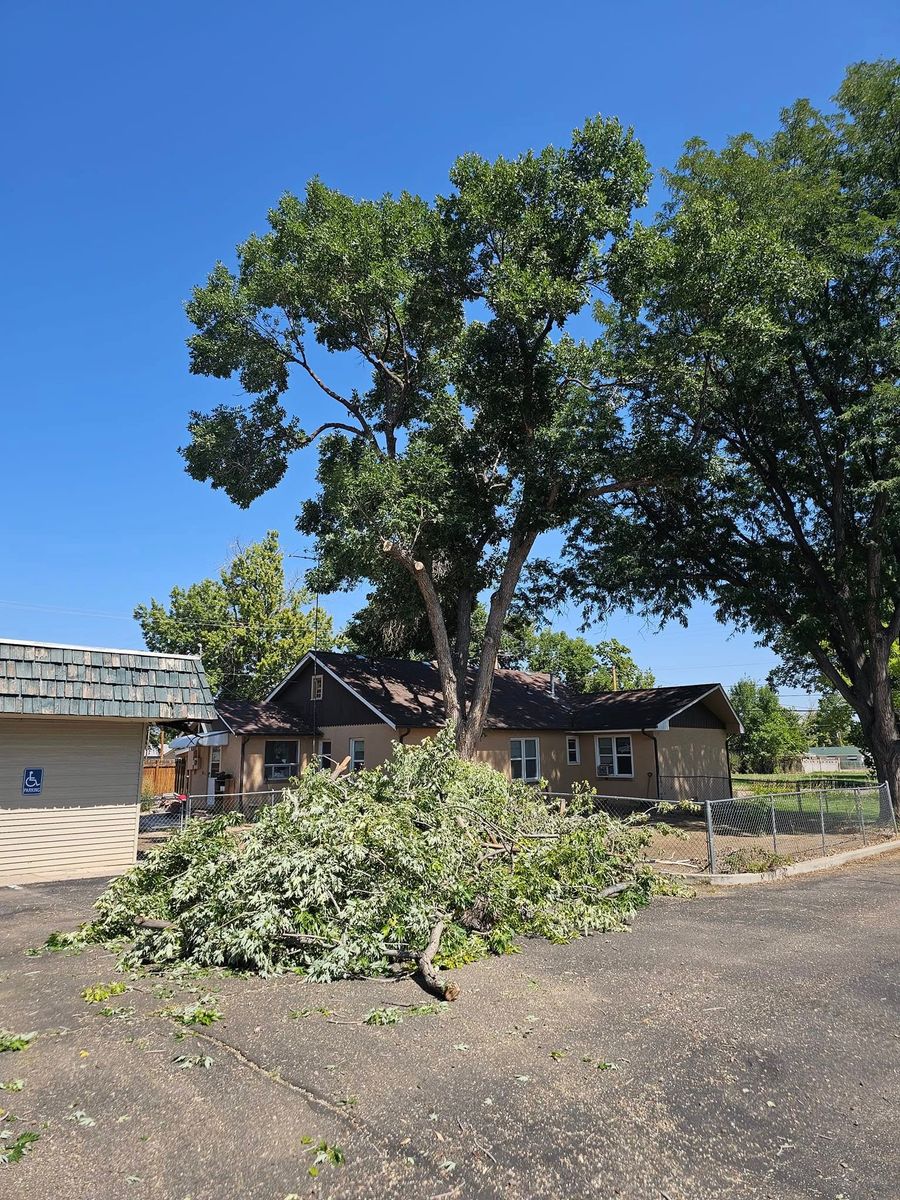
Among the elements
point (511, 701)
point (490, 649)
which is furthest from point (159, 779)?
point (490, 649)

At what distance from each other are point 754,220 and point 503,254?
6306 mm

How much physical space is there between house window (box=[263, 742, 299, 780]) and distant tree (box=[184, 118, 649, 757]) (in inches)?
288

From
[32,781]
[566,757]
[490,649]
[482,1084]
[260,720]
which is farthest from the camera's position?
[566,757]

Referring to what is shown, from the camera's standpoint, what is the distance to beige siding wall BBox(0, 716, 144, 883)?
12.1m

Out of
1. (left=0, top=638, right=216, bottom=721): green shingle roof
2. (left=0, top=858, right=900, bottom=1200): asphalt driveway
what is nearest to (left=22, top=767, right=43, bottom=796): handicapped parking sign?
(left=0, top=638, right=216, bottom=721): green shingle roof

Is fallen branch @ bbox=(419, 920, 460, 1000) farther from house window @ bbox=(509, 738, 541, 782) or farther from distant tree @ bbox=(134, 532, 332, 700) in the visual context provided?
distant tree @ bbox=(134, 532, 332, 700)

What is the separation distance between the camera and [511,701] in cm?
2606

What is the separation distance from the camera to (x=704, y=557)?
70.2 ft

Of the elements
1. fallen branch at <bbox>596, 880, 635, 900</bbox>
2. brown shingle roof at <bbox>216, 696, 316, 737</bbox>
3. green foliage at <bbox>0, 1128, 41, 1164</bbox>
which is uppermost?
brown shingle roof at <bbox>216, 696, 316, 737</bbox>

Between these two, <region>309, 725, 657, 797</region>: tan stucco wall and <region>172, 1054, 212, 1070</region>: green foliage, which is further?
<region>309, 725, 657, 797</region>: tan stucco wall

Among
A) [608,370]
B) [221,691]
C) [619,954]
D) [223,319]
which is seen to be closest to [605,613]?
[608,370]

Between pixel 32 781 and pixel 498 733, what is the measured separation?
1458 cm

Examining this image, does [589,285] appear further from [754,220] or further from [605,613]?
[605,613]

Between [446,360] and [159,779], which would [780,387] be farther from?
[159,779]
